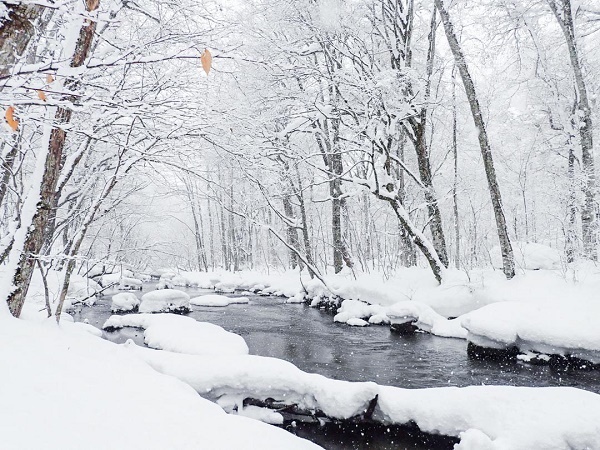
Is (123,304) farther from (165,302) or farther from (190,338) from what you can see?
(190,338)

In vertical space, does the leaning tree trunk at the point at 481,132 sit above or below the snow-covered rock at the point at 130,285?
above

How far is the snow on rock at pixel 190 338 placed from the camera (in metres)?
7.50

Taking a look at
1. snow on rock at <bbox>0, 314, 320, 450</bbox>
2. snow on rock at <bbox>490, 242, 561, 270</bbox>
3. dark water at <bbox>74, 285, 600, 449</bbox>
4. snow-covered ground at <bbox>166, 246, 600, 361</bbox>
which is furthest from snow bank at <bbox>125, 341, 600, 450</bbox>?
snow on rock at <bbox>490, 242, 561, 270</bbox>

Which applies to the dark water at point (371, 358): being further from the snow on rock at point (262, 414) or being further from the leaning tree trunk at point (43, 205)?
the leaning tree trunk at point (43, 205)

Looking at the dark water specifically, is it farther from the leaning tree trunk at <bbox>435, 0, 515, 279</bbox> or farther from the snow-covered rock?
the snow-covered rock

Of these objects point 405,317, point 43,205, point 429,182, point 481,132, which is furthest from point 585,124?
point 43,205

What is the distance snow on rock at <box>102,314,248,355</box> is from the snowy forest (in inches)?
2.6

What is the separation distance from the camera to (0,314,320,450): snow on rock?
2266 millimetres

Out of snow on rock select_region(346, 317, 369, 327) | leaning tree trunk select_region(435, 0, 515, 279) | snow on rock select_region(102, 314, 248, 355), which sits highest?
leaning tree trunk select_region(435, 0, 515, 279)

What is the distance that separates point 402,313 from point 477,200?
72.5ft

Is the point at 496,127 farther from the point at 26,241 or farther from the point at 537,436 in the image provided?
the point at 26,241

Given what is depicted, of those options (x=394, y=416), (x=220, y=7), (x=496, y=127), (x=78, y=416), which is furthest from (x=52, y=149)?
(x=496, y=127)

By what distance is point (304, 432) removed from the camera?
4871 millimetres

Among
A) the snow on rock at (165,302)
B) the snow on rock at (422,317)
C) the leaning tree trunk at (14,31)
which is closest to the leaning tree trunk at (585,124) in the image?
the snow on rock at (422,317)
